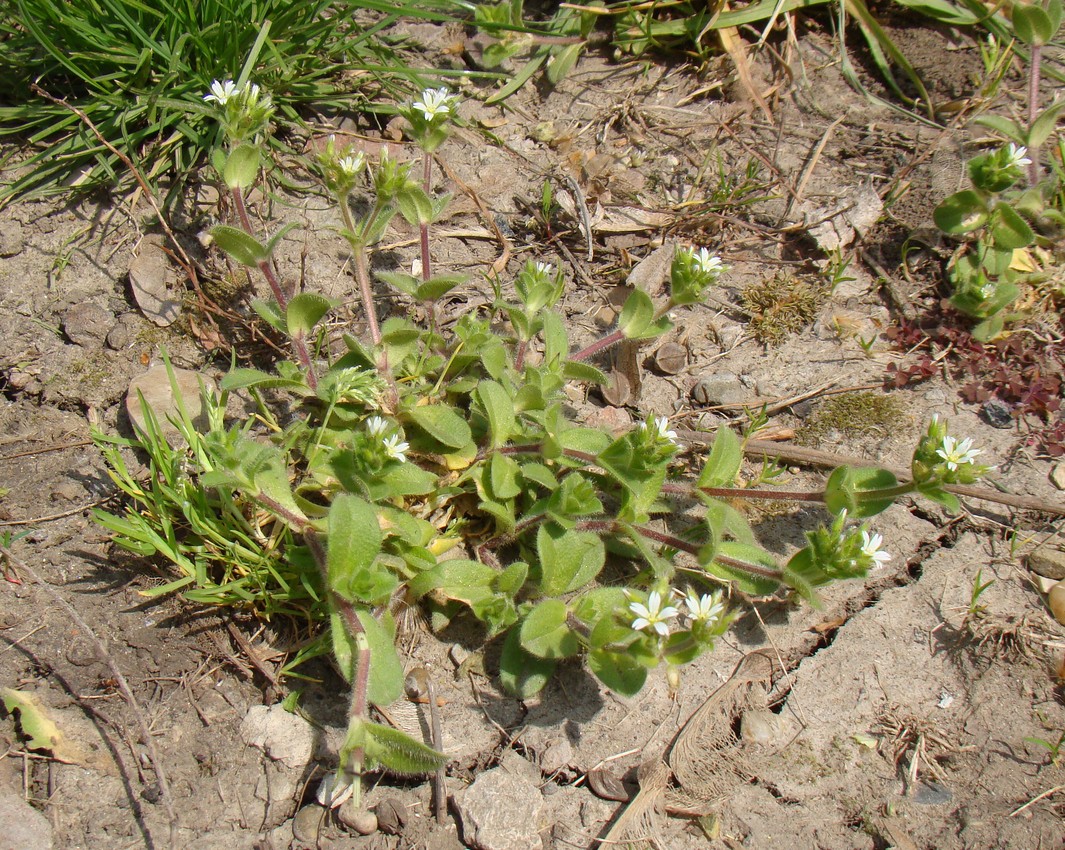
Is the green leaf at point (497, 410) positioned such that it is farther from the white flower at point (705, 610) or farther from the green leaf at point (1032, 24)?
the green leaf at point (1032, 24)

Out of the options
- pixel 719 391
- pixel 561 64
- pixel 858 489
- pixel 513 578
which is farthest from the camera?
pixel 561 64

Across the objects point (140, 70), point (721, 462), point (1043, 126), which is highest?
point (140, 70)

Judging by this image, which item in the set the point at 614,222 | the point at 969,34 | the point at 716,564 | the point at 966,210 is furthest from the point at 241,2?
the point at 969,34

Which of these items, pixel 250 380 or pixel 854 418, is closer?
pixel 250 380

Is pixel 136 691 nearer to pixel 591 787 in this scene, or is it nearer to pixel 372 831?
pixel 372 831

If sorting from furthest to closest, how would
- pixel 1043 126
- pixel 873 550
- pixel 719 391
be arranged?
pixel 1043 126
pixel 719 391
pixel 873 550

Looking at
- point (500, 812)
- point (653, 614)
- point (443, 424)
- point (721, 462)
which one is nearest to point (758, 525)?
point (721, 462)

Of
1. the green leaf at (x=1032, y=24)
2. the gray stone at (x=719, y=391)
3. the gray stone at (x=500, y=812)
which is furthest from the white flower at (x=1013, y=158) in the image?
the gray stone at (x=500, y=812)

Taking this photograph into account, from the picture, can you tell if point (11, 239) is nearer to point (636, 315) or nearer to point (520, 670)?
point (636, 315)
